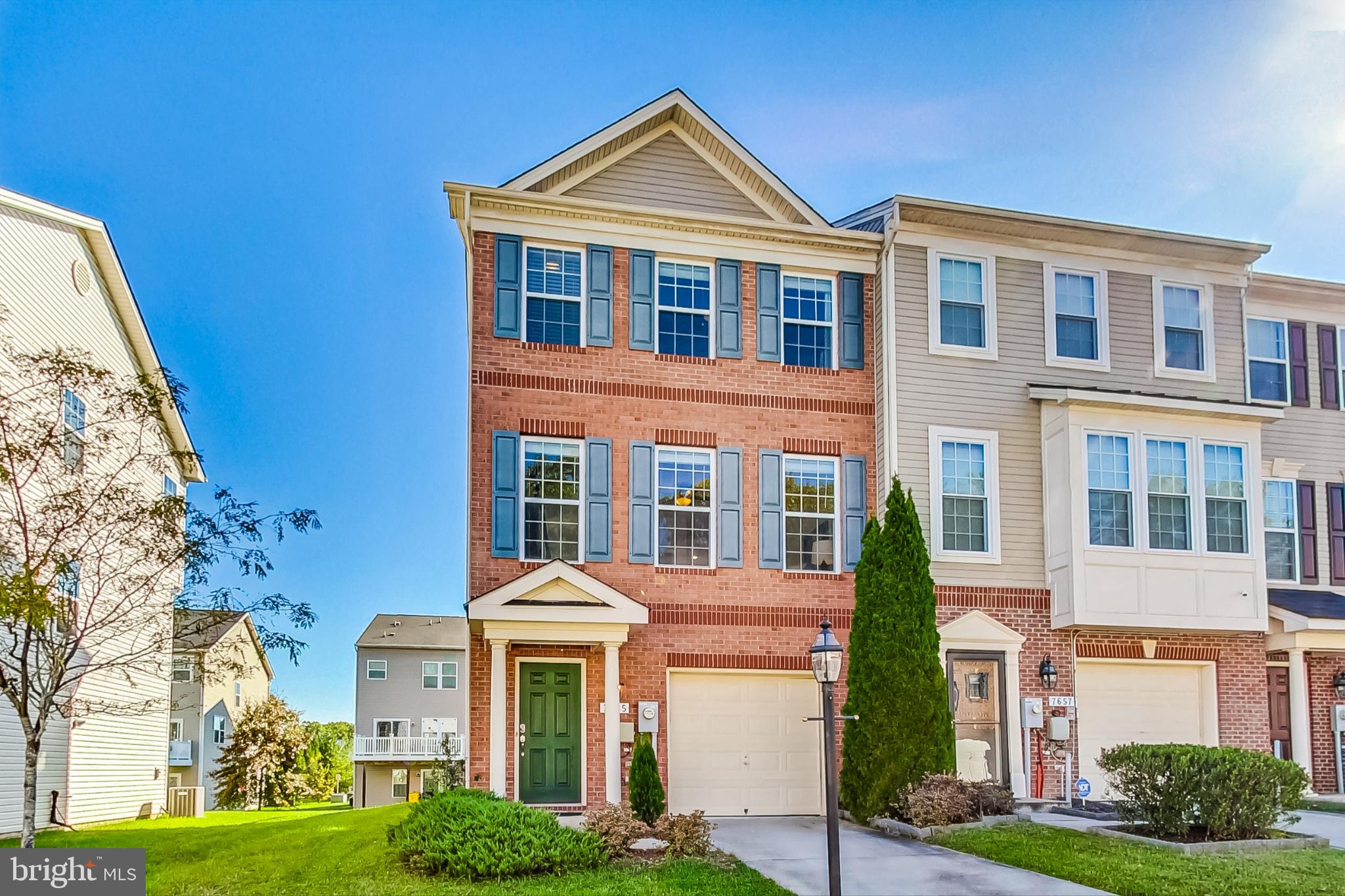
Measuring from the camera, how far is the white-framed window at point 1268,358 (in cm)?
2009

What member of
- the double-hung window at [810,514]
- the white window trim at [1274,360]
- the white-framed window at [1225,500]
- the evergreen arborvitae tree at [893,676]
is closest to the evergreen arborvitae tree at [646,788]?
the evergreen arborvitae tree at [893,676]

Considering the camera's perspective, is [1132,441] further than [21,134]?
No

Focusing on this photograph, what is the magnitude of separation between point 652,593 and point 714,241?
16.8ft

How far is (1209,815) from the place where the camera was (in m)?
12.2

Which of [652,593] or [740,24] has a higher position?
[740,24]

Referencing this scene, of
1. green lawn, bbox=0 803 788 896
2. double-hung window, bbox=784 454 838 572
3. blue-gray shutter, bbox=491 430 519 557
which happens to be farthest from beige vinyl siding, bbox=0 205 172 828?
double-hung window, bbox=784 454 838 572

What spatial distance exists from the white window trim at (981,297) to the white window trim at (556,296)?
5032 millimetres

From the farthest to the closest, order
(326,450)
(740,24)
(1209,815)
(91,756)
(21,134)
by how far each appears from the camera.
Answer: (326,450)
(21,134)
(91,756)
(740,24)
(1209,815)

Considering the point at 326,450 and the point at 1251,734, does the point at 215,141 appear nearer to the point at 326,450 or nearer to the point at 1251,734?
the point at 326,450

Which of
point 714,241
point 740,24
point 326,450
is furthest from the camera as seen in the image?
point 326,450

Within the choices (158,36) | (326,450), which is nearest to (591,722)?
(158,36)

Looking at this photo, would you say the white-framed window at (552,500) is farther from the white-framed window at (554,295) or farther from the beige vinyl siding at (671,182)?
the beige vinyl siding at (671,182)

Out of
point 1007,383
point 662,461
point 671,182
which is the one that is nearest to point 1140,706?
point 1007,383

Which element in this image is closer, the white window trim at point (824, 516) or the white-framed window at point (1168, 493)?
the white window trim at point (824, 516)
